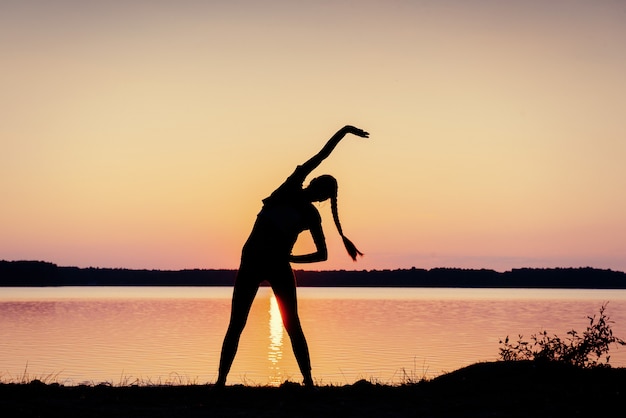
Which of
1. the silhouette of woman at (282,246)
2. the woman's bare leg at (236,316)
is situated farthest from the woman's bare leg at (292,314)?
the woman's bare leg at (236,316)

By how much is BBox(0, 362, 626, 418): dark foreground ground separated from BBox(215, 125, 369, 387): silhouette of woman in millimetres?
793

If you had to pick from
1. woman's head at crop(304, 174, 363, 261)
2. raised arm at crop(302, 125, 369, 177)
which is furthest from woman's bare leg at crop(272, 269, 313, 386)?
raised arm at crop(302, 125, 369, 177)

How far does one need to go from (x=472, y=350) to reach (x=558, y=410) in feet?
114

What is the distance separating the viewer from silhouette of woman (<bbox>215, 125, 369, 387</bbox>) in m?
11.0

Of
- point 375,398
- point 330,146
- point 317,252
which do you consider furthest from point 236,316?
point 330,146

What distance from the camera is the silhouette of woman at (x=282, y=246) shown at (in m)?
11.0

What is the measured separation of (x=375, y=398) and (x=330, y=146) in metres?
3.79

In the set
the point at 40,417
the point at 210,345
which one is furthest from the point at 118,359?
the point at 40,417

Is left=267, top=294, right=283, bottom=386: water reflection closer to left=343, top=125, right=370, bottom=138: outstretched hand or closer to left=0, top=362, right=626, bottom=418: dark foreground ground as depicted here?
left=0, top=362, right=626, bottom=418: dark foreground ground

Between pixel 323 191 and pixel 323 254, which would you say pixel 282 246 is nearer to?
pixel 323 254

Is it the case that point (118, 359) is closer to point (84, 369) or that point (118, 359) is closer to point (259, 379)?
point (84, 369)

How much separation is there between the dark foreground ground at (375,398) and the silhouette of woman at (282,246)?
31.2 inches

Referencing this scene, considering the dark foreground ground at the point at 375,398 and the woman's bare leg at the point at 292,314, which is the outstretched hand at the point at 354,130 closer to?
the woman's bare leg at the point at 292,314

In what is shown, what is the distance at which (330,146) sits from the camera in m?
10.8
